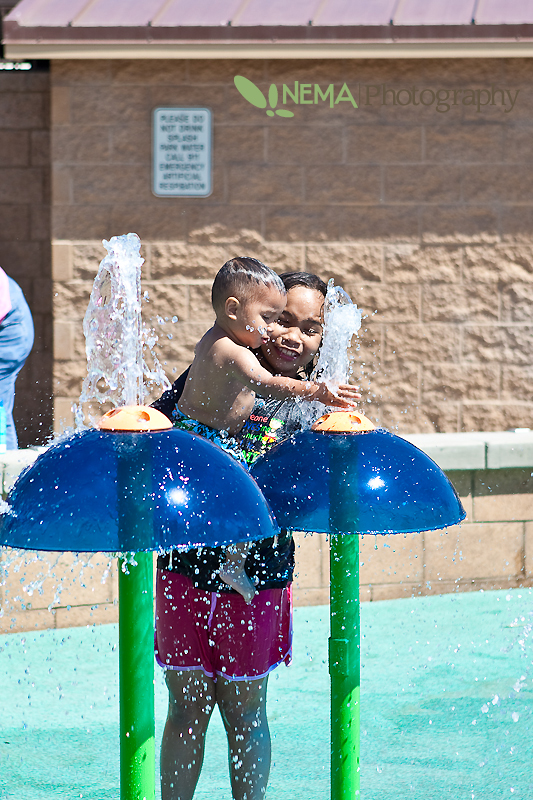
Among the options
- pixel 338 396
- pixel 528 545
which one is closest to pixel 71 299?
pixel 528 545

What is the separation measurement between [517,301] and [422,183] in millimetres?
1042

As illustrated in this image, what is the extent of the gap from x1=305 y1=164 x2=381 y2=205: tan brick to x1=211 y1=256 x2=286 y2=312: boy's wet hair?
4410 millimetres

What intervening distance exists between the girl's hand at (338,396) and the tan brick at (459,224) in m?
4.72

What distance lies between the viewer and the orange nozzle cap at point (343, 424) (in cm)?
252

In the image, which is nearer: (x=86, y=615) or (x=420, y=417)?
(x=86, y=615)

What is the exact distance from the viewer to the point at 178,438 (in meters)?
2.11

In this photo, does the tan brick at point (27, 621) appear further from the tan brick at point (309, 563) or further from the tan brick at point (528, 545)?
the tan brick at point (528, 545)

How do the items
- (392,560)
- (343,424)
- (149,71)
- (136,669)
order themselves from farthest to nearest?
(149,71) < (392,560) < (343,424) < (136,669)

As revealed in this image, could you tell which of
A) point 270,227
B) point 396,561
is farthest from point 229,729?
point 270,227

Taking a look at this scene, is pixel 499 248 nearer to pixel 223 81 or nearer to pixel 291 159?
pixel 291 159

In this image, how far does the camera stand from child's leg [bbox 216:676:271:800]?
8.75 ft

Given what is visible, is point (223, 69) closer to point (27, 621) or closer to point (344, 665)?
point (27, 621)

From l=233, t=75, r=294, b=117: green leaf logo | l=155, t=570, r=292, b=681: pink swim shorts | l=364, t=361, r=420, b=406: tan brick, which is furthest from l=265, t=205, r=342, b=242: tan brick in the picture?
l=155, t=570, r=292, b=681: pink swim shorts

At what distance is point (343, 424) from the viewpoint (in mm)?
2523
